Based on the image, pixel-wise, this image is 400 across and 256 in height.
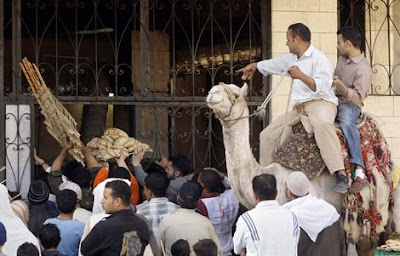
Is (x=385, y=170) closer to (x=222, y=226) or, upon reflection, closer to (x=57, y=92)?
(x=222, y=226)

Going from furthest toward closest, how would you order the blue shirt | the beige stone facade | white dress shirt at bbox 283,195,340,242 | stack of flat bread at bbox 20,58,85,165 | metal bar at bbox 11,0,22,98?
the beige stone facade, metal bar at bbox 11,0,22,98, stack of flat bread at bbox 20,58,85,165, the blue shirt, white dress shirt at bbox 283,195,340,242

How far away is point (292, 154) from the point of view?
9.23m

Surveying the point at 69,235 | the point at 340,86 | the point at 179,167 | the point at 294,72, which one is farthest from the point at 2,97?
the point at 340,86

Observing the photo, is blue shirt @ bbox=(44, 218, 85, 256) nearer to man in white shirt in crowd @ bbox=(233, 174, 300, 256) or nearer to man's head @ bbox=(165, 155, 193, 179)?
man in white shirt in crowd @ bbox=(233, 174, 300, 256)

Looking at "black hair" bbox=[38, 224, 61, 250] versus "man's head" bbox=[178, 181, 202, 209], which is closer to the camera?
"black hair" bbox=[38, 224, 61, 250]

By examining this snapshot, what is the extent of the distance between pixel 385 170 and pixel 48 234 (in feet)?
11.0

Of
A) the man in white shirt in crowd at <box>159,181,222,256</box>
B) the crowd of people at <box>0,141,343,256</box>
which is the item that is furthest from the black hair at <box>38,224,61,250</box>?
the man in white shirt in crowd at <box>159,181,222,256</box>

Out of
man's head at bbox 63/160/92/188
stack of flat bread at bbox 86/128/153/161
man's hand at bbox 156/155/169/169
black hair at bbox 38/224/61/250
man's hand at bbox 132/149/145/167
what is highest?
stack of flat bread at bbox 86/128/153/161

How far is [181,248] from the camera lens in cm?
762

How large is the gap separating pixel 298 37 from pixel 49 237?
9.41 ft

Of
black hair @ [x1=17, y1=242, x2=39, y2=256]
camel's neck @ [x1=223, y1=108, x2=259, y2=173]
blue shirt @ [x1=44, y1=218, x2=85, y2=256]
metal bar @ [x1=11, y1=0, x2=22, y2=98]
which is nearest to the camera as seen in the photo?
black hair @ [x1=17, y1=242, x2=39, y2=256]

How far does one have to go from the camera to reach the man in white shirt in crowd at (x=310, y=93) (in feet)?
29.7

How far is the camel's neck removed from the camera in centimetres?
910

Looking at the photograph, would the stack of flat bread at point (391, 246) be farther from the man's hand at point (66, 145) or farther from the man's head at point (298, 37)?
the man's hand at point (66, 145)
